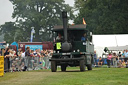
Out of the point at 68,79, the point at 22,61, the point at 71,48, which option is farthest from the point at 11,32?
the point at 68,79

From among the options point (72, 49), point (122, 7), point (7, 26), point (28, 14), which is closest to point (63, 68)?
point (72, 49)

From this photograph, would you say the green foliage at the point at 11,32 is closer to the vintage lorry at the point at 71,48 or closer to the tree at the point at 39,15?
the tree at the point at 39,15

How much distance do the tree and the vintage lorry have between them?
70.5 m

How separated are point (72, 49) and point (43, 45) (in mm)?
36889

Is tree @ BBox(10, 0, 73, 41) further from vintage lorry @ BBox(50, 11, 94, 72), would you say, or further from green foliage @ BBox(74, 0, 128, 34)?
vintage lorry @ BBox(50, 11, 94, 72)

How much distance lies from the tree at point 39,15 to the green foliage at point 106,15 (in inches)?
1062

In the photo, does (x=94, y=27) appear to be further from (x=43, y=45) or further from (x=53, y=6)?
(x=53, y=6)

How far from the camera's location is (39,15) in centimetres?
9844

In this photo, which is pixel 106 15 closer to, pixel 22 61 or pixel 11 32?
pixel 11 32

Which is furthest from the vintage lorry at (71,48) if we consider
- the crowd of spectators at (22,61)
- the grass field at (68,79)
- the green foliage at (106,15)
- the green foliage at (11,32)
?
the green foliage at (11,32)

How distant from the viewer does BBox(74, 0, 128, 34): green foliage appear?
64.9 metres

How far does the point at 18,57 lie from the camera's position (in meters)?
27.9

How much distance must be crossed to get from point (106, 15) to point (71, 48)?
43.0m

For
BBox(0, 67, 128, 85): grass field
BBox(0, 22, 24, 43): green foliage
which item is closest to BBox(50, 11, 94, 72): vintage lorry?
BBox(0, 67, 128, 85): grass field
